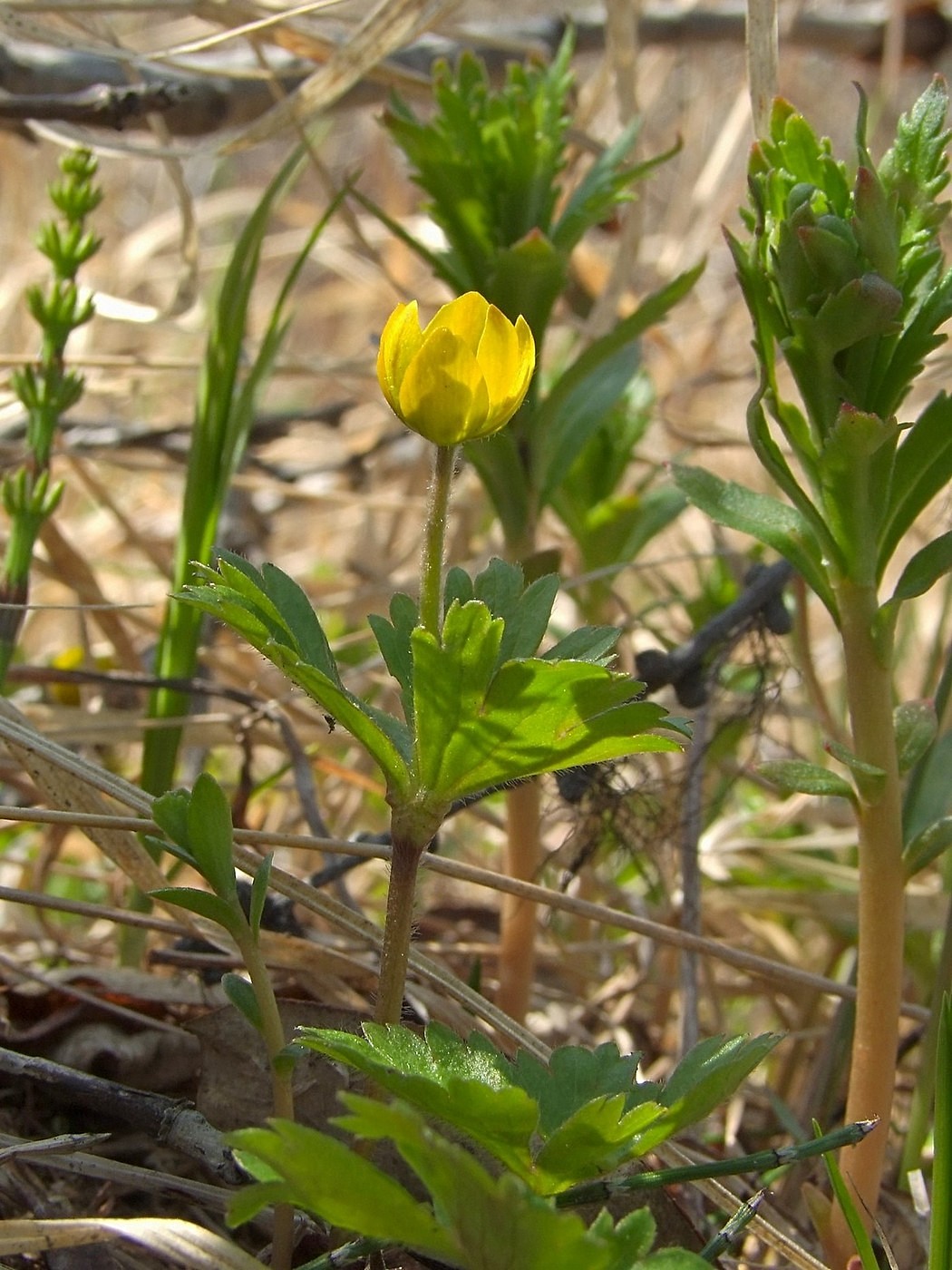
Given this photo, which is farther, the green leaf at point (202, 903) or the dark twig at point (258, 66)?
the dark twig at point (258, 66)

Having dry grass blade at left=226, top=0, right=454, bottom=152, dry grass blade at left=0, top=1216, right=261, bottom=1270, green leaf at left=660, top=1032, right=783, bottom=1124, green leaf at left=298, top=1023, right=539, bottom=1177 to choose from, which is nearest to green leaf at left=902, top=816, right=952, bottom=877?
green leaf at left=660, top=1032, right=783, bottom=1124

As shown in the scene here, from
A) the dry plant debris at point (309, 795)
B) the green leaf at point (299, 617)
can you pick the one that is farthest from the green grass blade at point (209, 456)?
the green leaf at point (299, 617)

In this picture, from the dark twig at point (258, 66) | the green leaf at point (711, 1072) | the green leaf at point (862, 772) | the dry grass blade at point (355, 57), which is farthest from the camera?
the dark twig at point (258, 66)

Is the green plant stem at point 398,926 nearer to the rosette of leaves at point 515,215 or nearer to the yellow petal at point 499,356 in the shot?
the yellow petal at point 499,356

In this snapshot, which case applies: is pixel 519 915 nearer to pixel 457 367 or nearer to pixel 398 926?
pixel 398 926

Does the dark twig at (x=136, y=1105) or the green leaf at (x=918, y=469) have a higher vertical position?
the green leaf at (x=918, y=469)

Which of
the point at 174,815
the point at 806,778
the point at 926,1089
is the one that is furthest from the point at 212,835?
the point at 926,1089

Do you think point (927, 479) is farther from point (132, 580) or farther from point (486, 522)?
point (132, 580)

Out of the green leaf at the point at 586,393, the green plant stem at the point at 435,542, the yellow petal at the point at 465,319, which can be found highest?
the green leaf at the point at 586,393
